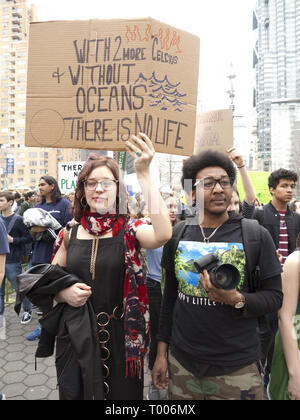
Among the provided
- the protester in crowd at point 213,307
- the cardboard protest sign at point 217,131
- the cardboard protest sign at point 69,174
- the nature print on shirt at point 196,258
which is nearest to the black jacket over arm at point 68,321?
the protester in crowd at point 213,307

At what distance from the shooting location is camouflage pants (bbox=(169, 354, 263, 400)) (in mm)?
1532

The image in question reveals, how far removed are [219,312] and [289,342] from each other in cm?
42

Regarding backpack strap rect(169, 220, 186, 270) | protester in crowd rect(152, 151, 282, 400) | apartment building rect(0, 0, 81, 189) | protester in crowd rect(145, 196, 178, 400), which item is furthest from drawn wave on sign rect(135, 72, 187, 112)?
apartment building rect(0, 0, 81, 189)

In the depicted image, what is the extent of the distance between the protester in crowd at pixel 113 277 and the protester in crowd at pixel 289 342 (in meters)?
0.76

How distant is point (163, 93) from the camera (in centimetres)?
181

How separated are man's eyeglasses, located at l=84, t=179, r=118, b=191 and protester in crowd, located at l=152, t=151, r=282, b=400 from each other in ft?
1.70

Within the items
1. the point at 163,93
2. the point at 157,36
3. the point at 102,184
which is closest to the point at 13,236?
the point at 102,184

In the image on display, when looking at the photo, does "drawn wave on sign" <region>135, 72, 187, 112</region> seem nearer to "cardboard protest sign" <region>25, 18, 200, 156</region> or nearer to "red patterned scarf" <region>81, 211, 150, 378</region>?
"cardboard protest sign" <region>25, 18, 200, 156</region>

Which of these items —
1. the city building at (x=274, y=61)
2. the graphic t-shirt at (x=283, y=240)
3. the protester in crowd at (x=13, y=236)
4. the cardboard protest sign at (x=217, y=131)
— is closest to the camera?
the cardboard protest sign at (x=217, y=131)

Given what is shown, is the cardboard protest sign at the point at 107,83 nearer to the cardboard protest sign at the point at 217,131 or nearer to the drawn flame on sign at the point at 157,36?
the drawn flame on sign at the point at 157,36

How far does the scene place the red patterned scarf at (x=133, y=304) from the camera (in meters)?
1.71

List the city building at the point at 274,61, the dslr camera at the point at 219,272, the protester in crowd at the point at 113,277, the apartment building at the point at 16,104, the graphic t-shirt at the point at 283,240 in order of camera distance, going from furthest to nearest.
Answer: the apartment building at the point at 16,104 < the city building at the point at 274,61 < the graphic t-shirt at the point at 283,240 < the protester in crowd at the point at 113,277 < the dslr camera at the point at 219,272

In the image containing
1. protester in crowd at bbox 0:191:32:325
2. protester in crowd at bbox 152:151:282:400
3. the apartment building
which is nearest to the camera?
protester in crowd at bbox 152:151:282:400

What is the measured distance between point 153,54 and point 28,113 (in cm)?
84
